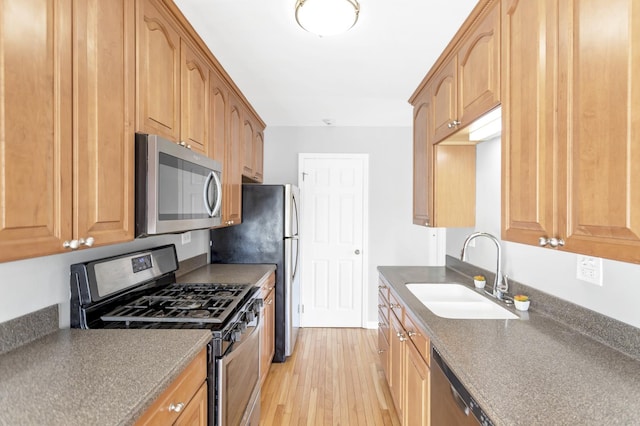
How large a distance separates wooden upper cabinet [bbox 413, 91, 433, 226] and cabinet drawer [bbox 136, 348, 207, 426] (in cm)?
174

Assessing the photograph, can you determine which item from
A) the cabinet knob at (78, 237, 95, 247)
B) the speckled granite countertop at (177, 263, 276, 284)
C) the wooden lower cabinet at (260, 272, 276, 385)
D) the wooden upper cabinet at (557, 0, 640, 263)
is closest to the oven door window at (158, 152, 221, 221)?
the cabinet knob at (78, 237, 95, 247)

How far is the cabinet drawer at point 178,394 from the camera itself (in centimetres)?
95

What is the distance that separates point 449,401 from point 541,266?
891 millimetres

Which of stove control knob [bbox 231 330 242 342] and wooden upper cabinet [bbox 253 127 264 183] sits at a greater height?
wooden upper cabinet [bbox 253 127 264 183]

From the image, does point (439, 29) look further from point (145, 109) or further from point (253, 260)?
point (253, 260)

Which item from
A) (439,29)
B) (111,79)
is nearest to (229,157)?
(111,79)

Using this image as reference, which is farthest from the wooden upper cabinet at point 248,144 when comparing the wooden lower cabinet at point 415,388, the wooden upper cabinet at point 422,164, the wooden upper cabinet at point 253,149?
the wooden lower cabinet at point 415,388

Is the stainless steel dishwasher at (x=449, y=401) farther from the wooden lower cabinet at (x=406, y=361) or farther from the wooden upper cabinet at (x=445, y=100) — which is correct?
the wooden upper cabinet at (x=445, y=100)

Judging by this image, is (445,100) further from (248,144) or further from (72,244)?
(72,244)

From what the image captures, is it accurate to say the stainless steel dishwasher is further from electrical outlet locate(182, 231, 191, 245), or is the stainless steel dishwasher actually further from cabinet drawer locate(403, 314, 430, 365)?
electrical outlet locate(182, 231, 191, 245)

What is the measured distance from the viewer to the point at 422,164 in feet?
8.26

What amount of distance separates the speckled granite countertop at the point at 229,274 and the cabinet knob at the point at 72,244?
1.25 meters

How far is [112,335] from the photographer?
1.28 meters

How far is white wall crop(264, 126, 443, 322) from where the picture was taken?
385 centimetres
